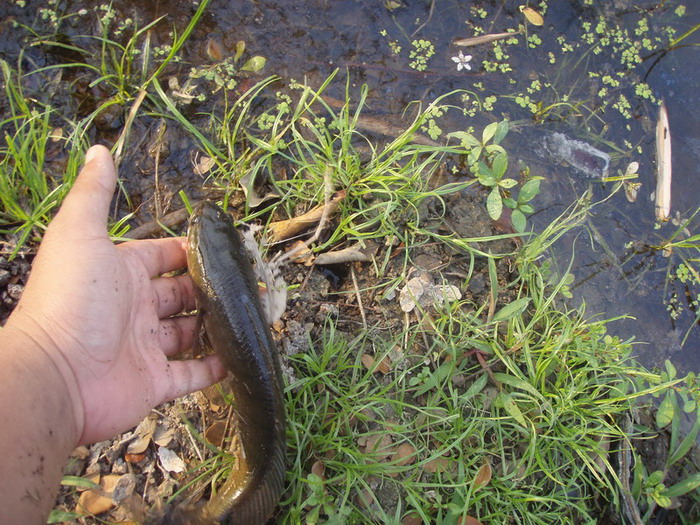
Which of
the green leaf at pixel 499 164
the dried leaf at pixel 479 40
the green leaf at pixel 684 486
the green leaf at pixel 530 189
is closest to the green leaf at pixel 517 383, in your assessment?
the green leaf at pixel 684 486

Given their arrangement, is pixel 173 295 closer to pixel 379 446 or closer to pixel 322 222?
pixel 322 222

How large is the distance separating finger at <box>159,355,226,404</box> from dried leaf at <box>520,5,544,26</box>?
392cm

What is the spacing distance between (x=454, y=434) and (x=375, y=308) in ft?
3.13

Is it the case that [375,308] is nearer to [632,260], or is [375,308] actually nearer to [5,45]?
[632,260]

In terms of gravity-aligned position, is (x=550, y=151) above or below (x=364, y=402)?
above

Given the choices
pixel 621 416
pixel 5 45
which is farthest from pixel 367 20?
pixel 621 416

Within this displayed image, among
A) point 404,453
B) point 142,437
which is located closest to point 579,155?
point 404,453

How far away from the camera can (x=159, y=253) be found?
3.22m

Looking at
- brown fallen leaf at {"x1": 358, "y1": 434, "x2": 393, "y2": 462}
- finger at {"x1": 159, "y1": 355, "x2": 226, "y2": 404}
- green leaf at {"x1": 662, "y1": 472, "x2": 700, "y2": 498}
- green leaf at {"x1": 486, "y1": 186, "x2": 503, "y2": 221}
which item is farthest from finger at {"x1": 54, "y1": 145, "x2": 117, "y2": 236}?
green leaf at {"x1": 662, "y1": 472, "x2": 700, "y2": 498}

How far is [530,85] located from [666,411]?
273 cm

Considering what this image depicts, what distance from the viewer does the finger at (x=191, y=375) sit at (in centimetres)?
300

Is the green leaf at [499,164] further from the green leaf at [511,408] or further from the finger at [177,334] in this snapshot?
the finger at [177,334]

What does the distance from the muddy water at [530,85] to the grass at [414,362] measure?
0.24m

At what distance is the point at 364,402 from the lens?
330 centimetres
